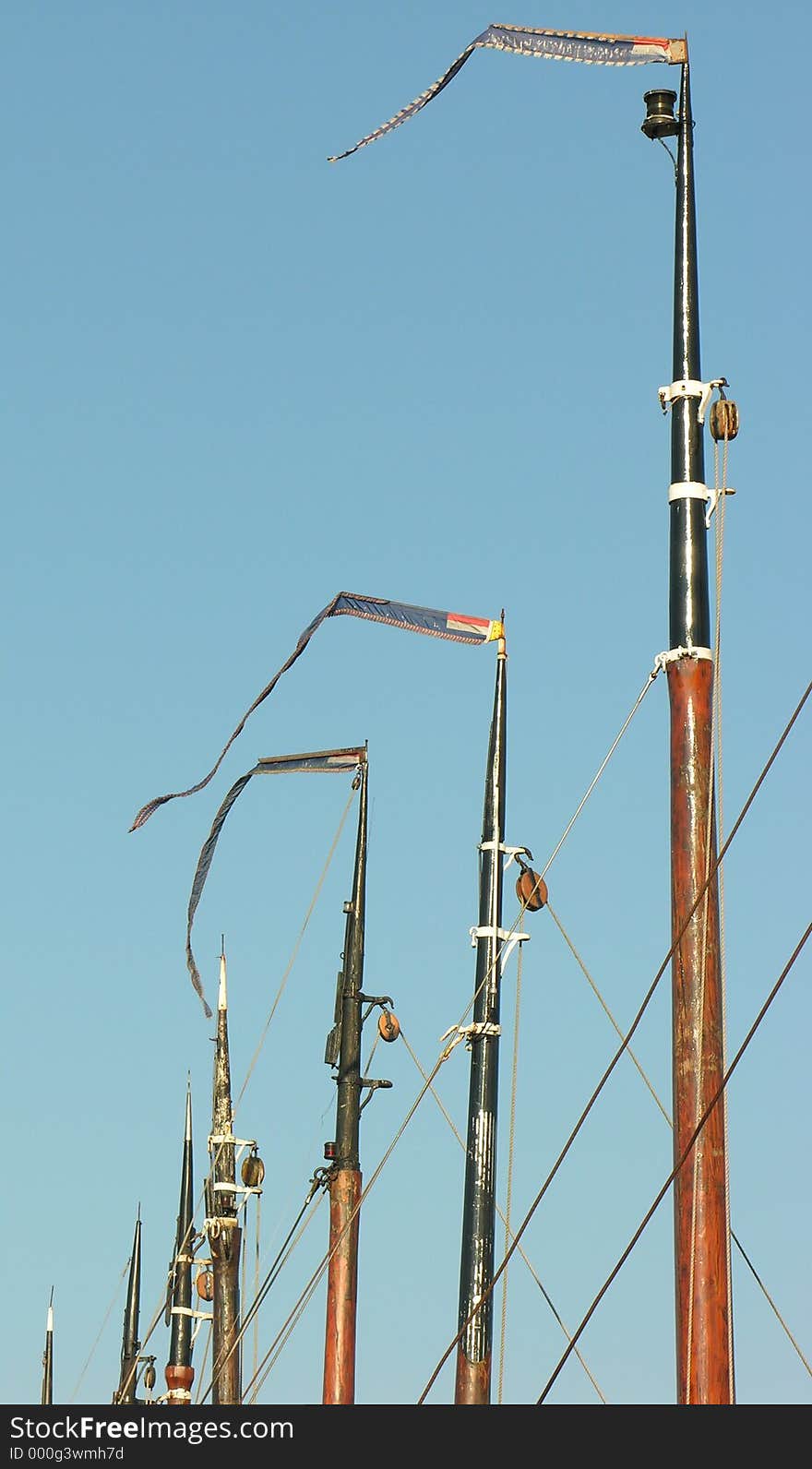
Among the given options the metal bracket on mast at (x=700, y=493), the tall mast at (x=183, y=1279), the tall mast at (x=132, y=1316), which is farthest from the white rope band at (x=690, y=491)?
the tall mast at (x=132, y=1316)

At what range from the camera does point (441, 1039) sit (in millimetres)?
24953

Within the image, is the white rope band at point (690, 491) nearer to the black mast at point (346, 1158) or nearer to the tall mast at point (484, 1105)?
the tall mast at point (484, 1105)

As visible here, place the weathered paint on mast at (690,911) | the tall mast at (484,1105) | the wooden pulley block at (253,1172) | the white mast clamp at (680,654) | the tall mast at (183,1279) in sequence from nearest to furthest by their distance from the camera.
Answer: the weathered paint on mast at (690,911)
the white mast clamp at (680,654)
the tall mast at (484,1105)
the wooden pulley block at (253,1172)
the tall mast at (183,1279)

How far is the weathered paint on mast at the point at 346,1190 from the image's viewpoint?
25.8m

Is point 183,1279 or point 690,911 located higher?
point 183,1279

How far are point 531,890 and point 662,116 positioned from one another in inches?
355

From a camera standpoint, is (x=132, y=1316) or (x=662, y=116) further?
(x=132, y=1316)

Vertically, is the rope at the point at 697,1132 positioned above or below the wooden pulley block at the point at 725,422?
below

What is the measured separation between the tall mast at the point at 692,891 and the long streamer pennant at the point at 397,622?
9055 mm

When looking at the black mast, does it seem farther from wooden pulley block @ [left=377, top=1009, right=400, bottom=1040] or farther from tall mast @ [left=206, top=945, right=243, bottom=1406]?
tall mast @ [left=206, top=945, right=243, bottom=1406]

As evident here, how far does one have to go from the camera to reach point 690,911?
1645cm

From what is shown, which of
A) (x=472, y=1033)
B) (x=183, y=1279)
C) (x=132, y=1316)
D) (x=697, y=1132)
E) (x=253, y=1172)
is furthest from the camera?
(x=132, y=1316)

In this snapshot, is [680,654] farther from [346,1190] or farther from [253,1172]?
[253,1172]

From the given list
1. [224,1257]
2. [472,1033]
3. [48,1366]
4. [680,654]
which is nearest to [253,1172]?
[224,1257]
